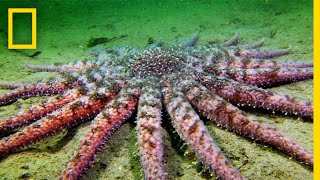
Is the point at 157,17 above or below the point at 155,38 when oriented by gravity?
above

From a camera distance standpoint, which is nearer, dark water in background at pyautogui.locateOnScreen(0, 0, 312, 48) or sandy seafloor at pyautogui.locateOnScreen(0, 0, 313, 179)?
sandy seafloor at pyautogui.locateOnScreen(0, 0, 313, 179)

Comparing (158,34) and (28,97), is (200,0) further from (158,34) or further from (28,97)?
(28,97)

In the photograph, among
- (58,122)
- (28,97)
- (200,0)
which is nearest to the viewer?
(58,122)

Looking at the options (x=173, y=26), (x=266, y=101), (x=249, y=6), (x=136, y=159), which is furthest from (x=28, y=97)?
(x=249, y=6)

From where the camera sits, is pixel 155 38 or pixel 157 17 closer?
pixel 155 38

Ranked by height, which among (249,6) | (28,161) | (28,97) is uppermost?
(249,6)

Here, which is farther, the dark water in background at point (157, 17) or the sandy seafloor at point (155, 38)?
the dark water in background at point (157, 17)

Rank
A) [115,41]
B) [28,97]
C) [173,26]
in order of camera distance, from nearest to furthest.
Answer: [28,97], [115,41], [173,26]

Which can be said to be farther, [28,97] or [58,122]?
[28,97]
